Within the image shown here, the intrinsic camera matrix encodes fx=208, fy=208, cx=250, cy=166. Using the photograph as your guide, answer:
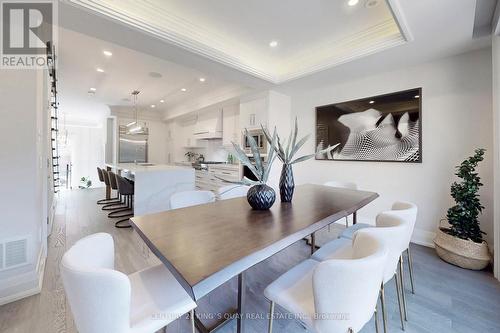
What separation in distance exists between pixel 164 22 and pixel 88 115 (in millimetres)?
7513

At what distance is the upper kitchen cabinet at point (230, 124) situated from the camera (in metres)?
5.14

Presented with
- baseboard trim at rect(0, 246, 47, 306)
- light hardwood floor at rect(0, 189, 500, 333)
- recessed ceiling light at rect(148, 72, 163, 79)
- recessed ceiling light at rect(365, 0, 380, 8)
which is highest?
recessed ceiling light at rect(148, 72, 163, 79)

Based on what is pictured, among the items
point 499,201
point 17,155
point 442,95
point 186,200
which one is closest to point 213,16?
point 186,200

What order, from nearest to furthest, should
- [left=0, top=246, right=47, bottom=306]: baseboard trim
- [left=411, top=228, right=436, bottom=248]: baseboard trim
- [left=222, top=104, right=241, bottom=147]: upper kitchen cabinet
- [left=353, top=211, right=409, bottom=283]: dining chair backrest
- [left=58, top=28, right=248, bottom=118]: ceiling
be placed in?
1. [left=353, top=211, right=409, bottom=283]: dining chair backrest
2. [left=0, top=246, right=47, bottom=306]: baseboard trim
3. [left=411, top=228, right=436, bottom=248]: baseboard trim
4. [left=58, top=28, right=248, bottom=118]: ceiling
5. [left=222, top=104, right=241, bottom=147]: upper kitchen cabinet

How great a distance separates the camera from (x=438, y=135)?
2.69m

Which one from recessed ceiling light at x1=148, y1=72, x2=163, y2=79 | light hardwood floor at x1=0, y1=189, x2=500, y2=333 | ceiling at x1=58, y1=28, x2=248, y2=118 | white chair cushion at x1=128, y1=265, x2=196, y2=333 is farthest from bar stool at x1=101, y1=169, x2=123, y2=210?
white chair cushion at x1=128, y1=265, x2=196, y2=333

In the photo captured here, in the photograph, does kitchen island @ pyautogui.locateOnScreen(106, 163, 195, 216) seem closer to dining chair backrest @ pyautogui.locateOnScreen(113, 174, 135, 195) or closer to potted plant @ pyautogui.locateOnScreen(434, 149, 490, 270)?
dining chair backrest @ pyautogui.locateOnScreen(113, 174, 135, 195)

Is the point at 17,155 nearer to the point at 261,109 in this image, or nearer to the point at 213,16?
the point at 213,16

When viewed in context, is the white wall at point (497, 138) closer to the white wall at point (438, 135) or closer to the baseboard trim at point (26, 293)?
the white wall at point (438, 135)

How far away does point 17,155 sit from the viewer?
1.72m

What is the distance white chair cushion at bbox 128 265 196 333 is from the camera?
34.3 inches

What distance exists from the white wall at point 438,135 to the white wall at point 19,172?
3.99 m

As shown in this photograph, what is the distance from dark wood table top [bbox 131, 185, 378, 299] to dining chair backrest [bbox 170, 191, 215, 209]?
314 mm

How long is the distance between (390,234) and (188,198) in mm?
1561
